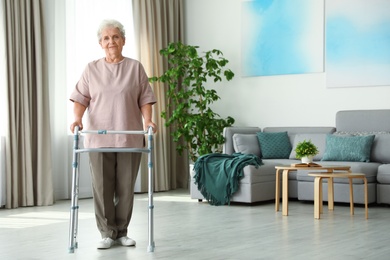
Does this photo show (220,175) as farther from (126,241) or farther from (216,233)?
(126,241)

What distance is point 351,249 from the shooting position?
4.18 m

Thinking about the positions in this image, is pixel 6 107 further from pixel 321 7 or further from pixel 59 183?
pixel 321 7

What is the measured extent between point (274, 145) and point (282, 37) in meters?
1.42

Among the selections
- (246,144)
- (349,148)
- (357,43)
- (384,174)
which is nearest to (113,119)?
(384,174)

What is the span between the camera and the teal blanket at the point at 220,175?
267 inches

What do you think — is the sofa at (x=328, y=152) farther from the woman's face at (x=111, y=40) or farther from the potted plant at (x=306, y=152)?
the woman's face at (x=111, y=40)

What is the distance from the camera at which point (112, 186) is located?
4238 mm

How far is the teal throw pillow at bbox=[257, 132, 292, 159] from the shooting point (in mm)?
7660

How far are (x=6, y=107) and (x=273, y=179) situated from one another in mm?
2855

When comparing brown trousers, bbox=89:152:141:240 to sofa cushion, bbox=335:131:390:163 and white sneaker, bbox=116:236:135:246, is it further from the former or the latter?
sofa cushion, bbox=335:131:390:163

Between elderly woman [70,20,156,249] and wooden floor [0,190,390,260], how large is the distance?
0.83 ft

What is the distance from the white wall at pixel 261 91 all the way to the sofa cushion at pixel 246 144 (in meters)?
0.67

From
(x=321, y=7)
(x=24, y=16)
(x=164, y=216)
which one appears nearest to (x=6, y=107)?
(x=24, y=16)

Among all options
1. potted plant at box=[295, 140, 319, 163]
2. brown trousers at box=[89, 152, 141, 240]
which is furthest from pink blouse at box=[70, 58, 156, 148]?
potted plant at box=[295, 140, 319, 163]
